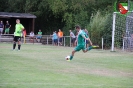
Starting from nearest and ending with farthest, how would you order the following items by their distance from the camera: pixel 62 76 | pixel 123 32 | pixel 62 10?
pixel 62 76 → pixel 123 32 → pixel 62 10

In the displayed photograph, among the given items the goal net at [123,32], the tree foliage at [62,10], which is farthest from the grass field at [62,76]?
the tree foliage at [62,10]

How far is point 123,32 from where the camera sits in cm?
3325

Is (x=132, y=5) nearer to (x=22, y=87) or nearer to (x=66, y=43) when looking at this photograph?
(x=66, y=43)

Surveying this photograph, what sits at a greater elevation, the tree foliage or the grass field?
the tree foliage

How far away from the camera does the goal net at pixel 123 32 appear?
31797 millimetres

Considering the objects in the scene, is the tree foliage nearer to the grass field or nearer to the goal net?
the goal net

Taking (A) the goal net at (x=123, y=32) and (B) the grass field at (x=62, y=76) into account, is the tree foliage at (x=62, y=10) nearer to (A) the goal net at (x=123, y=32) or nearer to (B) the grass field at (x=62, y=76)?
(A) the goal net at (x=123, y=32)

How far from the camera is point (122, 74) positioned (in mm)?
15180

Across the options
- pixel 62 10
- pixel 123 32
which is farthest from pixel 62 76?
pixel 62 10

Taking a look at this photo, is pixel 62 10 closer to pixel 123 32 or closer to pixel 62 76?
pixel 123 32

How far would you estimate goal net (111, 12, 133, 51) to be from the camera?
3180 cm

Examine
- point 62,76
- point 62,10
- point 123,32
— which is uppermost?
point 62,10

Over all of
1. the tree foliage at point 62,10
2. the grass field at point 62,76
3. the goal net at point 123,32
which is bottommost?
the grass field at point 62,76

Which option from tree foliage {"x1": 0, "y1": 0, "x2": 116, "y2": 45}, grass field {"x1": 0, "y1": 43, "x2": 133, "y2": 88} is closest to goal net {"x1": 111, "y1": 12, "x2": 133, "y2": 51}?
tree foliage {"x1": 0, "y1": 0, "x2": 116, "y2": 45}
